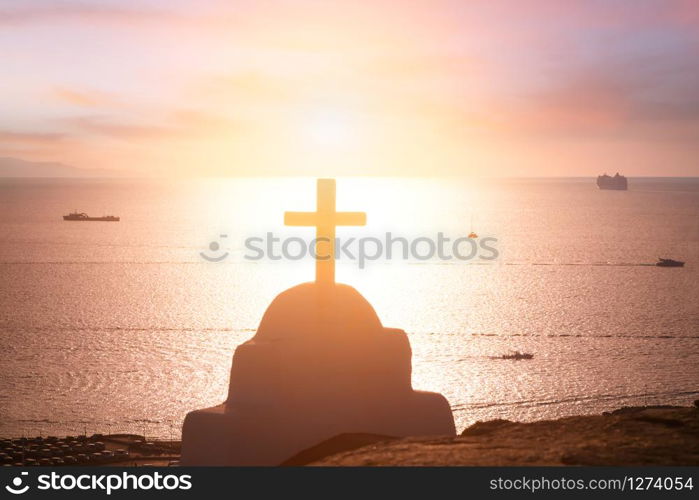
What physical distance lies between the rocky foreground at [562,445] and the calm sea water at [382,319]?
31020mm

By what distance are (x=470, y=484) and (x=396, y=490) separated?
0.56m

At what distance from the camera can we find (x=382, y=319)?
225 feet

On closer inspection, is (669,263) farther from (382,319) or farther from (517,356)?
(517,356)

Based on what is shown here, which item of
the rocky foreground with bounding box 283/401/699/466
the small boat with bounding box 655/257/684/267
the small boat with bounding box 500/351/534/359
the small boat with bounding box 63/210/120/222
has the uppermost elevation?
the small boat with bounding box 63/210/120/222

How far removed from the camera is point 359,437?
10.9 meters

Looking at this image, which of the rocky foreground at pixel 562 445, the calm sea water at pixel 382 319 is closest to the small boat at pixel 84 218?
the calm sea water at pixel 382 319

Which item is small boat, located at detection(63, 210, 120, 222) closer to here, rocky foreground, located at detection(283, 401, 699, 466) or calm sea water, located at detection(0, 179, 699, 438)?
calm sea water, located at detection(0, 179, 699, 438)

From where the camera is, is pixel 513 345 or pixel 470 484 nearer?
pixel 470 484

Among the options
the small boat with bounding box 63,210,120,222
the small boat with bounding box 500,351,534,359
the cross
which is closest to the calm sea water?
the small boat with bounding box 500,351,534,359

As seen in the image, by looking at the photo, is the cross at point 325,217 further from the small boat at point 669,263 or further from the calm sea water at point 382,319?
the small boat at point 669,263

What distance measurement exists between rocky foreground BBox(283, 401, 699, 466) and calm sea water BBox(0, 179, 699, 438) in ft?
102

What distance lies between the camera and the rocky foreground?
24.6ft

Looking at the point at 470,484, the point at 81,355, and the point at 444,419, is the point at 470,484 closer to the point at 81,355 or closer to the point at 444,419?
the point at 444,419

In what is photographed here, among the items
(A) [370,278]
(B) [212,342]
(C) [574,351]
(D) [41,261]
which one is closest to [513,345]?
(C) [574,351]
